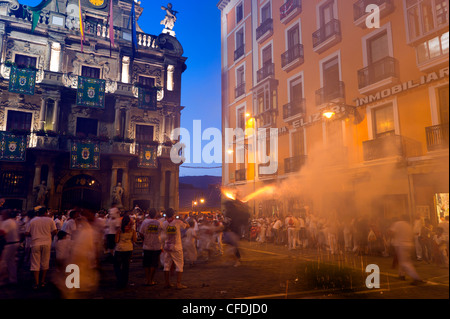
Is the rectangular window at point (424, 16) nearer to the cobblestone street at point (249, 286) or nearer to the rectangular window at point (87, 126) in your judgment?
the cobblestone street at point (249, 286)

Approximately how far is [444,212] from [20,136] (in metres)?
25.6

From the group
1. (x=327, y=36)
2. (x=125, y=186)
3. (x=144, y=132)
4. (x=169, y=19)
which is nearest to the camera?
(x=327, y=36)

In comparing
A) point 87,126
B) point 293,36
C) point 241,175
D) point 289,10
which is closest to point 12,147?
point 87,126

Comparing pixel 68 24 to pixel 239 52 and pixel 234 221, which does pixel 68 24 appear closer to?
pixel 239 52

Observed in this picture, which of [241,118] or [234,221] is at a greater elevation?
[241,118]

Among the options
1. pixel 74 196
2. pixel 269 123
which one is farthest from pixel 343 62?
pixel 74 196

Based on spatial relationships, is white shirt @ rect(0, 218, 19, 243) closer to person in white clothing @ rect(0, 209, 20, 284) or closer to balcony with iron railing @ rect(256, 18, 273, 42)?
person in white clothing @ rect(0, 209, 20, 284)

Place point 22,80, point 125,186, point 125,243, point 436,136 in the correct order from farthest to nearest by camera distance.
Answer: point 125,186 → point 22,80 → point 436,136 → point 125,243

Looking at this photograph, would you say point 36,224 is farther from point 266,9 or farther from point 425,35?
point 266,9

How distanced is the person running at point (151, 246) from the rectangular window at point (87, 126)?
20505 mm

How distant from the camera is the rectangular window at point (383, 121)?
13.5 metres

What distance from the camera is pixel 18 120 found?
24297 mm

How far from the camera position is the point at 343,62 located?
1573cm

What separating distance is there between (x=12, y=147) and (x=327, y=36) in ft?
72.2
